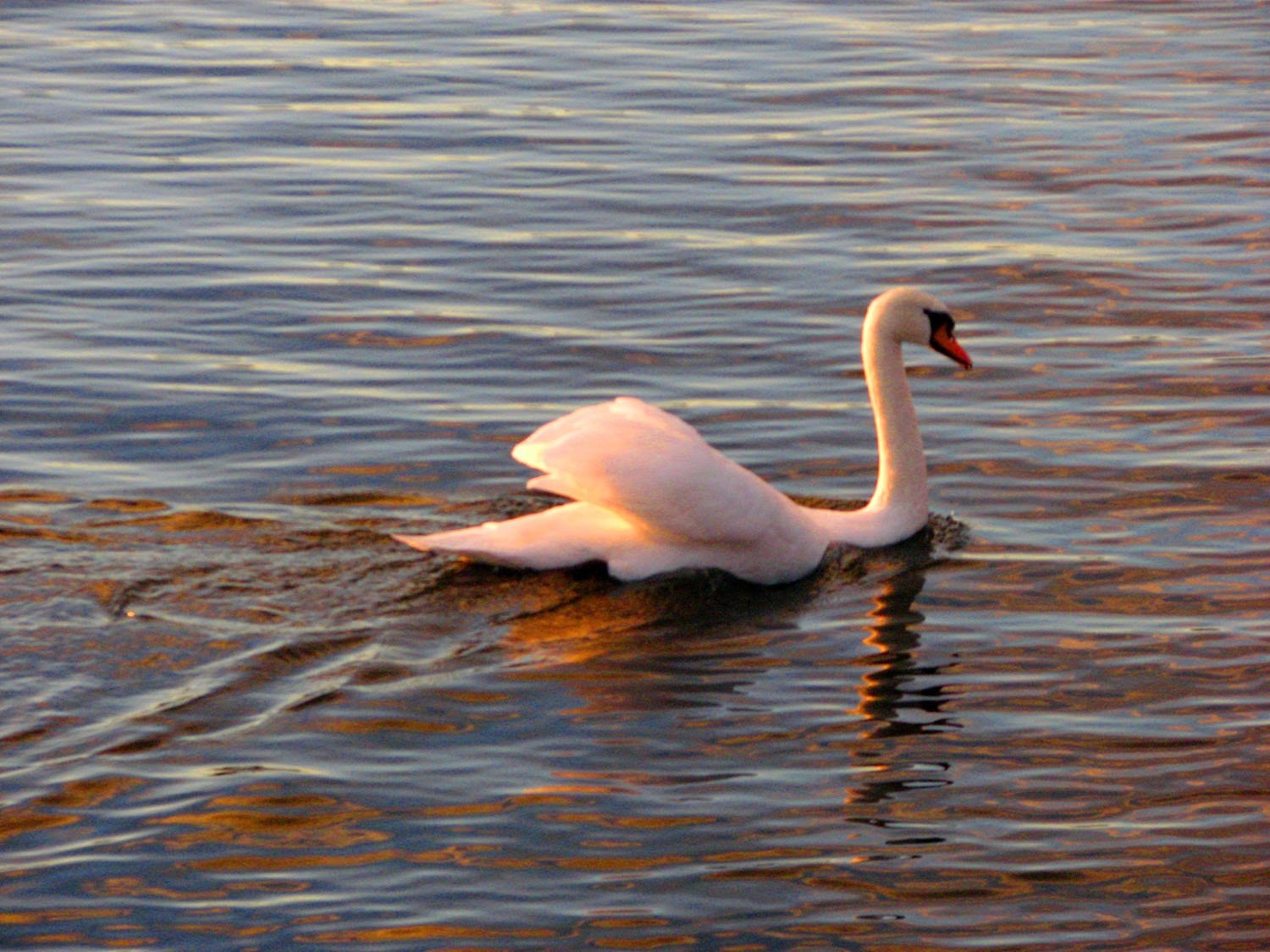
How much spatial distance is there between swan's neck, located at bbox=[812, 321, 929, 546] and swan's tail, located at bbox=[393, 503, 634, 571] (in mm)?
970

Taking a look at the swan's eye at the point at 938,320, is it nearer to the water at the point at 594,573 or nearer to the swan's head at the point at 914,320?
the swan's head at the point at 914,320

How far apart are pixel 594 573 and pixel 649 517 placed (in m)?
0.49

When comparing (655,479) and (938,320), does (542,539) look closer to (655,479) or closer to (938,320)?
(655,479)

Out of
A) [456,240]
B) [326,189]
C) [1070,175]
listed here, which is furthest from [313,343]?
[1070,175]

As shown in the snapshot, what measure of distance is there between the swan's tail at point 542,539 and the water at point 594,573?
0.16 meters

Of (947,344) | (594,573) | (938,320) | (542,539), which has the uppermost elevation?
(938,320)

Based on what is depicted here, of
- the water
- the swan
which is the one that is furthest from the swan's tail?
the water

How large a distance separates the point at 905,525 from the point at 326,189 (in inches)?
297

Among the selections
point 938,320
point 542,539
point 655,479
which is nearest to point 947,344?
point 938,320

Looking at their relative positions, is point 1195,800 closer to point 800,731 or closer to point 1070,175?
point 800,731

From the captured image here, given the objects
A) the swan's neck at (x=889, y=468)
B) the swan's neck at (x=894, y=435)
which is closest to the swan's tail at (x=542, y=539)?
the swan's neck at (x=889, y=468)

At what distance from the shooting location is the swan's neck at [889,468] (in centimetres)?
1055

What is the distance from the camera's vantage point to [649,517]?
9.77 meters

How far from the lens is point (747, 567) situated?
10.0 meters
